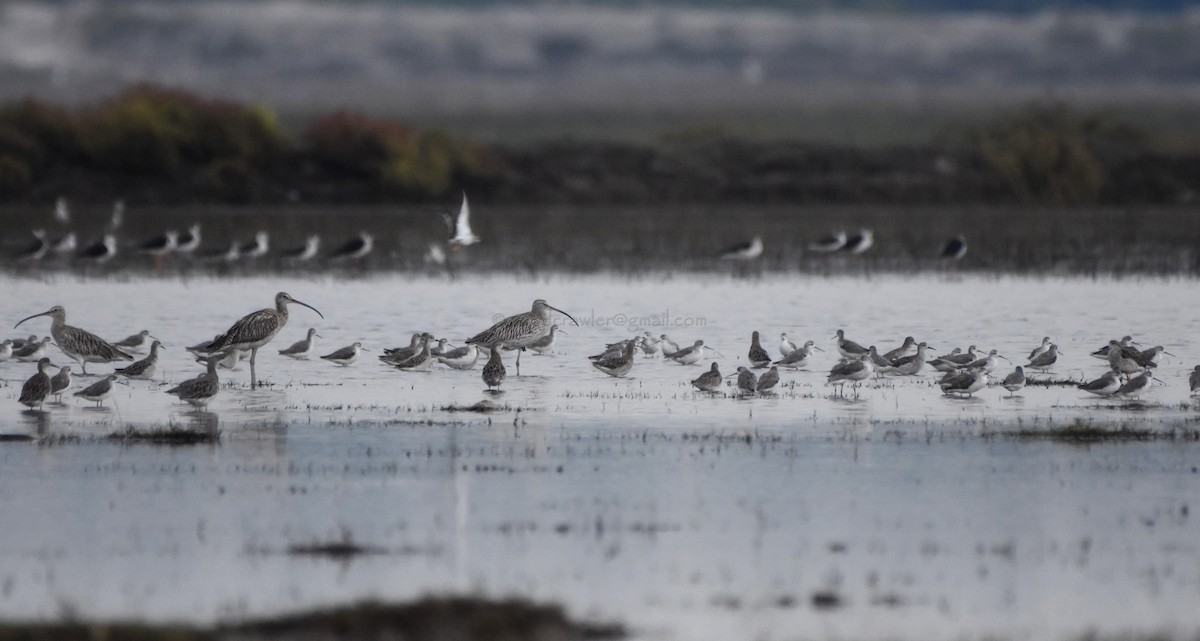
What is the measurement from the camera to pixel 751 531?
10156 mm

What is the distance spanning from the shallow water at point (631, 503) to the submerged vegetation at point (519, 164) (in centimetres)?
4489

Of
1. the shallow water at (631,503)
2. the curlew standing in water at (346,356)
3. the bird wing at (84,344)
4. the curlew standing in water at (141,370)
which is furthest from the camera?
the curlew standing in water at (346,356)

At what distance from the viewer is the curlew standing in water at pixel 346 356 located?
62.8 ft

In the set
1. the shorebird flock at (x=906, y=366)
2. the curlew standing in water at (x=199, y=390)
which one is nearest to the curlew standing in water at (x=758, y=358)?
the shorebird flock at (x=906, y=366)

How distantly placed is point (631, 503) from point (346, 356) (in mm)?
8693

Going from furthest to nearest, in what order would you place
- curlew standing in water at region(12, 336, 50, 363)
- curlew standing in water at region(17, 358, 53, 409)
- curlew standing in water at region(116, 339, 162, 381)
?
curlew standing in water at region(12, 336, 50, 363) → curlew standing in water at region(116, 339, 162, 381) → curlew standing in water at region(17, 358, 53, 409)

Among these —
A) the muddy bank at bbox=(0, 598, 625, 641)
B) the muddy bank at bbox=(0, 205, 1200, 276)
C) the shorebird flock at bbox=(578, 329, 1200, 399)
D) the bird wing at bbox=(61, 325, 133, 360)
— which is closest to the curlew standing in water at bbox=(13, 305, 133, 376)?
the bird wing at bbox=(61, 325, 133, 360)

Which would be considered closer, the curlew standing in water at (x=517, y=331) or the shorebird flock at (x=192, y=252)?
the curlew standing in water at (x=517, y=331)

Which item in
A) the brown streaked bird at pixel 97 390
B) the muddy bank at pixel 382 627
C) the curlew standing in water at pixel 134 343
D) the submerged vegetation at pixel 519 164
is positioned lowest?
the muddy bank at pixel 382 627

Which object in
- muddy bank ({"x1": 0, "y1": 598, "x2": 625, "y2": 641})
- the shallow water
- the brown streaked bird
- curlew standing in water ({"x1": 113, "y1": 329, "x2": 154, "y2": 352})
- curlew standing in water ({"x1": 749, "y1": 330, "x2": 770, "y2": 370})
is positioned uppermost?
curlew standing in water ({"x1": 113, "y1": 329, "x2": 154, "y2": 352})

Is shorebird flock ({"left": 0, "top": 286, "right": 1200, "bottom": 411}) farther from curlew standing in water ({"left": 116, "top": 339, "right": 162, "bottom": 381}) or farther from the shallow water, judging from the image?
the shallow water

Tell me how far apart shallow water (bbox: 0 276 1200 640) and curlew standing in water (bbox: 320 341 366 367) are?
256 millimetres

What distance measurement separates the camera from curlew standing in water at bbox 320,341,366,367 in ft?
62.8

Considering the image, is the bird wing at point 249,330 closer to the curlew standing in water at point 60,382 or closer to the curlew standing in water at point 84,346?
the curlew standing in water at point 84,346
